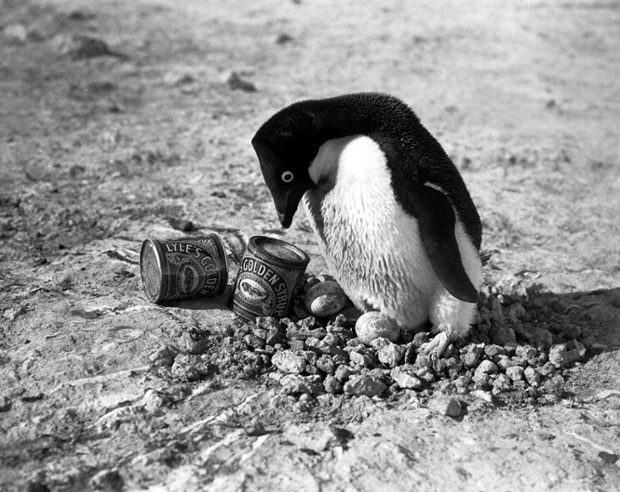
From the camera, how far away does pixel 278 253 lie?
3.51m

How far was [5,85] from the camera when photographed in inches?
270

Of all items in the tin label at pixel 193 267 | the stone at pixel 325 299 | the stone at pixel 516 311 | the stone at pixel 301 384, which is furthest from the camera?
the stone at pixel 516 311

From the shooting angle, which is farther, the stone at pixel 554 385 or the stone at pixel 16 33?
the stone at pixel 16 33

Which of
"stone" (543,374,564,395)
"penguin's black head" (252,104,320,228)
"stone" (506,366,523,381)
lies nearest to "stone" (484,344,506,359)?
"stone" (506,366,523,381)

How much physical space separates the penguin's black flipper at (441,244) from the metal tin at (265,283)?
55cm

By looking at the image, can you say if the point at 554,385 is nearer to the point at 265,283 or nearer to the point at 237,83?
the point at 265,283

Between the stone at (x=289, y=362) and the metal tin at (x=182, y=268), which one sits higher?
the metal tin at (x=182, y=268)

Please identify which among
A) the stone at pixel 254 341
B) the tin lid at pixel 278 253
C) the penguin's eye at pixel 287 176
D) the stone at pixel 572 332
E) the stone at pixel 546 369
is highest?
the penguin's eye at pixel 287 176

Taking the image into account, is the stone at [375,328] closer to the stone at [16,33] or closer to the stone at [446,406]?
the stone at [446,406]

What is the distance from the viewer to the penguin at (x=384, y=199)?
318 centimetres

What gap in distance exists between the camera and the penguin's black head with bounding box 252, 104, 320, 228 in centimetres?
323

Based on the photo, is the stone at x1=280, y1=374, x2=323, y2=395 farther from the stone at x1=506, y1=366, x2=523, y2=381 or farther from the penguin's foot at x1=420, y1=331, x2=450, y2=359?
the stone at x1=506, y1=366, x2=523, y2=381

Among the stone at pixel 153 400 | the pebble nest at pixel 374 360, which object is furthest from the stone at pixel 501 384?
the stone at pixel 153 400

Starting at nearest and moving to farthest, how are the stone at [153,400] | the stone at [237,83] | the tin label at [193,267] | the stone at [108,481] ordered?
the stone at [108,481] < the stone at [153,400] < the tin label at [193,267] < the stone at [237,83]
